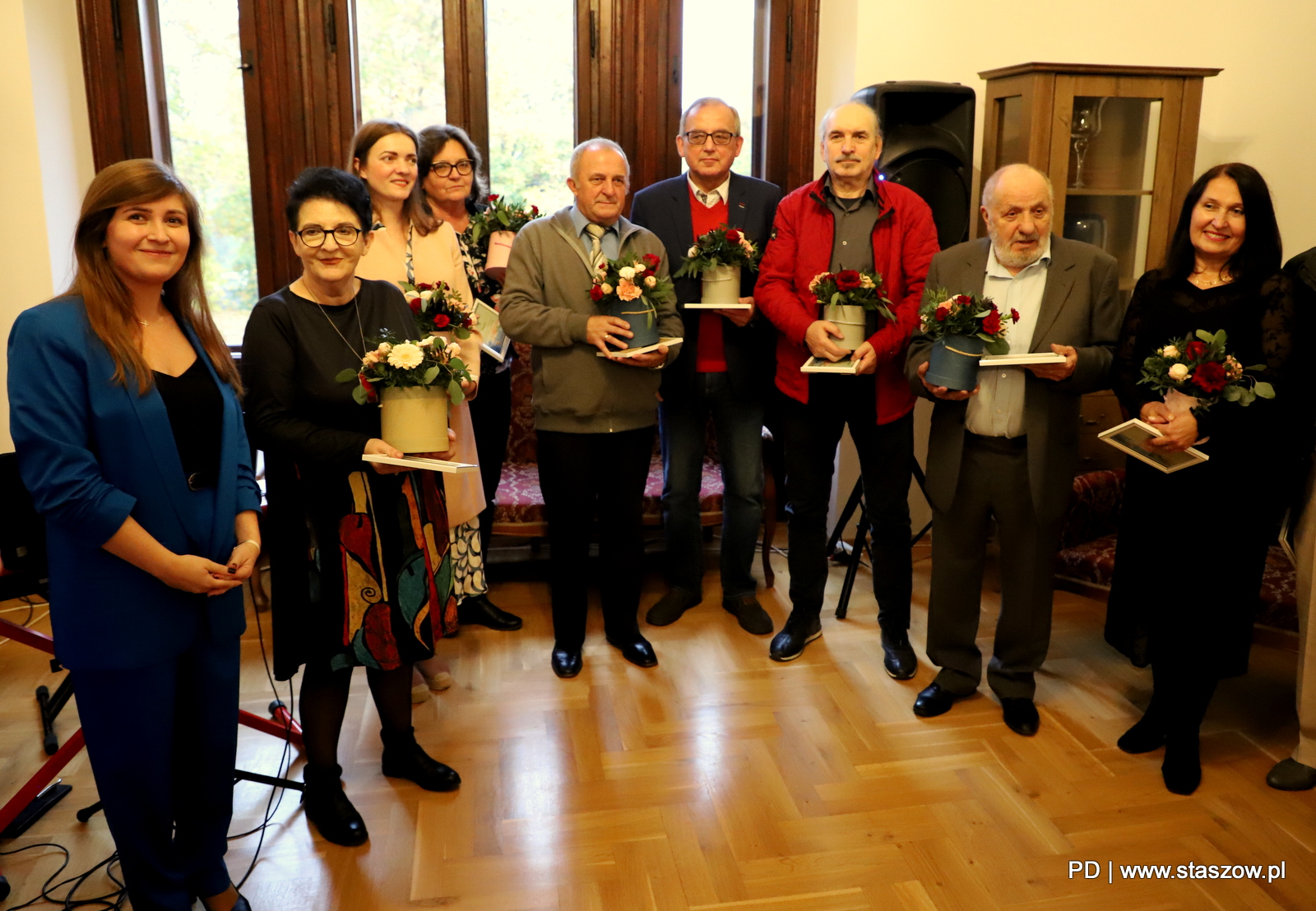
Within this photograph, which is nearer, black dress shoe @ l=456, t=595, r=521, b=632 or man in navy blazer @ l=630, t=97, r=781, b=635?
man in navy blazer @ l=630, t=97, r=781, b=635

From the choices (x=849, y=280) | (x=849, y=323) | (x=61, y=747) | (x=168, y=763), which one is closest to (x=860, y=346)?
(x=849, y=323)

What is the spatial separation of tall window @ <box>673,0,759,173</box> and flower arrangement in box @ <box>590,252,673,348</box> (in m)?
1.89

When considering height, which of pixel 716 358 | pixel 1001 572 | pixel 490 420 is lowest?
pixel 1001 572

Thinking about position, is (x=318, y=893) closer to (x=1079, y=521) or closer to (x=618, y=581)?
(x=618, y=581)

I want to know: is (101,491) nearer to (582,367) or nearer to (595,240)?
(582,367)

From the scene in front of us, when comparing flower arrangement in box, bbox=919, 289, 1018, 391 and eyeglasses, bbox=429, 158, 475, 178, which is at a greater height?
eyeglasses, bbox=429, 158, 475, 178

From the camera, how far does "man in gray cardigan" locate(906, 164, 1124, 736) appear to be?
116 inches

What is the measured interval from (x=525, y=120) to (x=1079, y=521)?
3017mm

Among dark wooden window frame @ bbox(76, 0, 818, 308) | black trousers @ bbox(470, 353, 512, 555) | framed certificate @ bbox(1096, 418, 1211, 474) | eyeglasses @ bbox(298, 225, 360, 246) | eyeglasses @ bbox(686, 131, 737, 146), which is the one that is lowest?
black trousers @ bbox(470, 353, 512, 555)

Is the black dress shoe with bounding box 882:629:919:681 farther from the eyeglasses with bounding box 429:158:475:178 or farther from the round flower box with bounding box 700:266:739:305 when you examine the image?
the eyeglasses with bounding box 429:158:475:178

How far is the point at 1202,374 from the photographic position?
8.46ft

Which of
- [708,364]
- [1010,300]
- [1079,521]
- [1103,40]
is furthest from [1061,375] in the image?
[1103,40]

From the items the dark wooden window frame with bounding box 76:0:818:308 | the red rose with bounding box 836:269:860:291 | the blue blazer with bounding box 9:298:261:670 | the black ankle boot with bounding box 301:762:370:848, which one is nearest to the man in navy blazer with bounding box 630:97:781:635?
the red rose with bounding box 836:269:860:291

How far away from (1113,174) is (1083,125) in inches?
10.6
